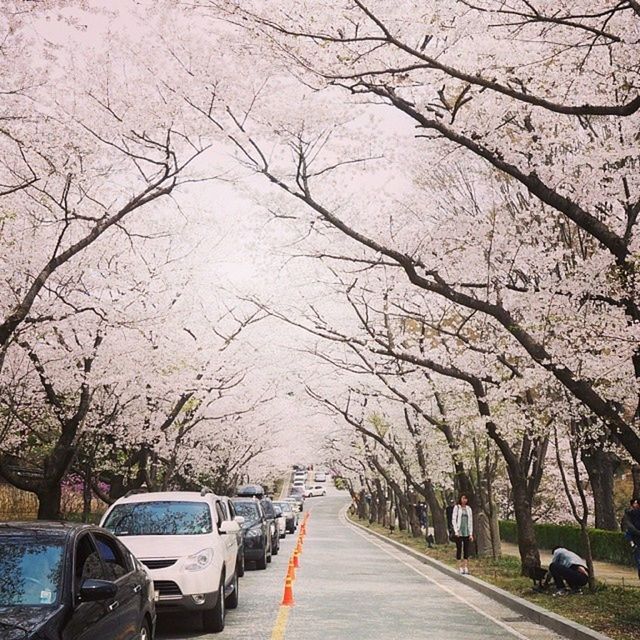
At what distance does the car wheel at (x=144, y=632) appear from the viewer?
794cm

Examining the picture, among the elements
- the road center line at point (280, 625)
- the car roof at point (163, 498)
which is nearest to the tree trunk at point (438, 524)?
the road center line at point (280, 625)

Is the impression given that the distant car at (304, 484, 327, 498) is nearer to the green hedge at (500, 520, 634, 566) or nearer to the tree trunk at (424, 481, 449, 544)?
the tree trunk at (424, 481, 449, 544)

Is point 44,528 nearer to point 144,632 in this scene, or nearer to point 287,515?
point 144,632

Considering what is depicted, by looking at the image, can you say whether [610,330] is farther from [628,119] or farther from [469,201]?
[469,201]

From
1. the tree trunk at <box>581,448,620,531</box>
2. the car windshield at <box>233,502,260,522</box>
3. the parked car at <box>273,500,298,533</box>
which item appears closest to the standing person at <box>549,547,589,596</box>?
the car windshield at <box>233,502,260,522</box>

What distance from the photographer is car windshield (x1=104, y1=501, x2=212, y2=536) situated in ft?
40.2

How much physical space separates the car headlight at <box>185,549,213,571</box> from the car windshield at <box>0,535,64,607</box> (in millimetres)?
4507

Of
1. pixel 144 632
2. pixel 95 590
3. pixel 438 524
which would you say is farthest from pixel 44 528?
pixel 438 524

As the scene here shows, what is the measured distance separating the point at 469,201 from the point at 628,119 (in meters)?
5.52

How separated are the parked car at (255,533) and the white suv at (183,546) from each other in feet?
28.8

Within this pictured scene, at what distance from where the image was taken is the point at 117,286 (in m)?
24.6

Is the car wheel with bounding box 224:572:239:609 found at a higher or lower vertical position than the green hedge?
lower

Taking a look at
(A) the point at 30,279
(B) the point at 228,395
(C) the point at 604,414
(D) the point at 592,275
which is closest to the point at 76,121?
(A) the point at 30,279

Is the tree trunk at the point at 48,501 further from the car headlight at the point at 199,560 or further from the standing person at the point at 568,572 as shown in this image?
the standing person at the point at 568,572
